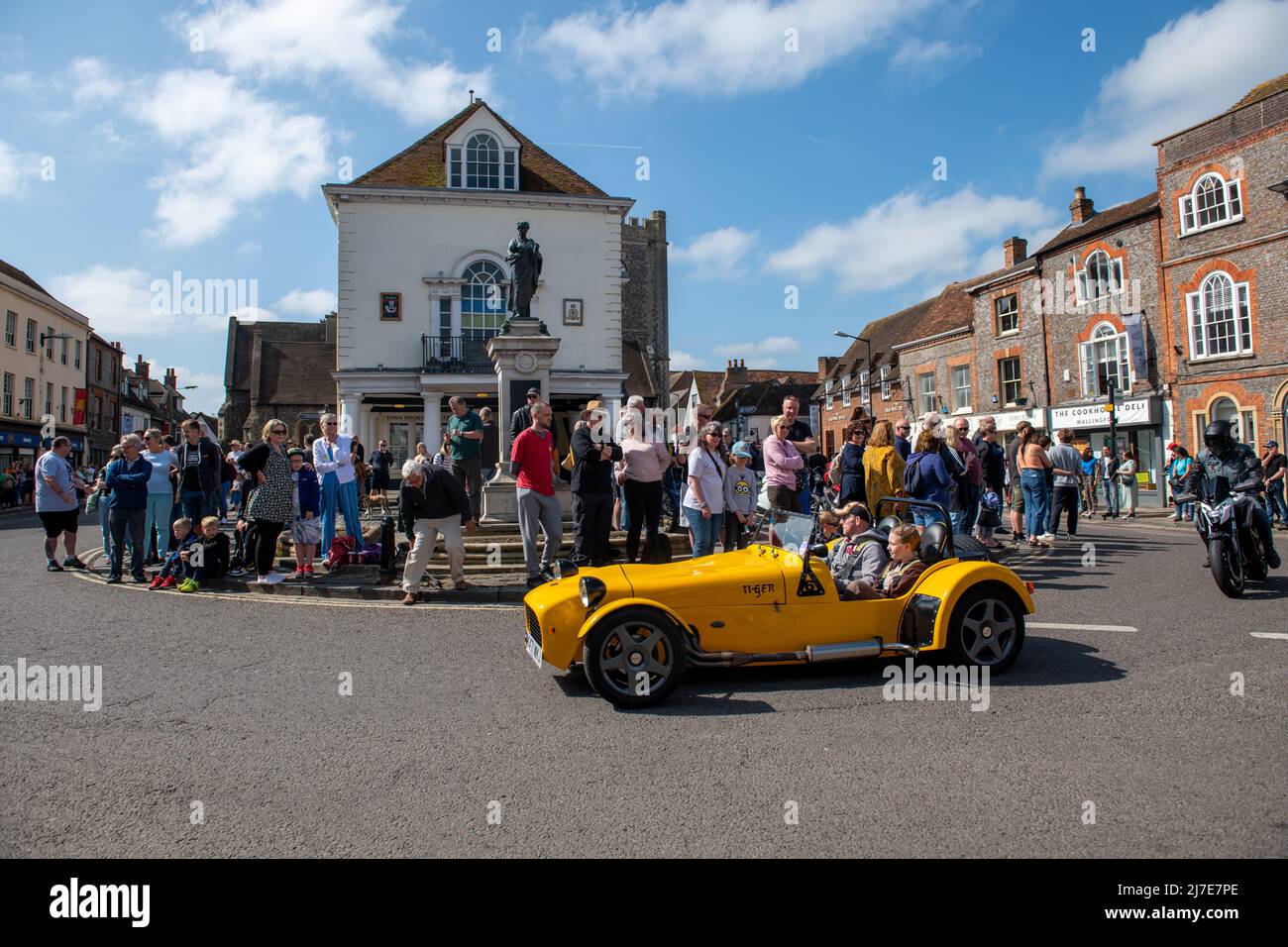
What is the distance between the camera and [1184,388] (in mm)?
25094

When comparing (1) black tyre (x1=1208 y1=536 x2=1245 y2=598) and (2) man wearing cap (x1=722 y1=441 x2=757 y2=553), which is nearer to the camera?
(1) black tyre (x1=1208 y1=536 x2=1245 y2=598)

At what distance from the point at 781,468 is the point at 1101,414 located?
24.0 metres

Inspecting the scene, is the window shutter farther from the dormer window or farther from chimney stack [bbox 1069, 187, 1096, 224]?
the dormer window

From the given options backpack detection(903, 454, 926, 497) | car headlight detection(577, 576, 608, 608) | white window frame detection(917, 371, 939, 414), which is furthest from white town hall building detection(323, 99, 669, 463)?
car headlight detection(577, 576, 608, 608)

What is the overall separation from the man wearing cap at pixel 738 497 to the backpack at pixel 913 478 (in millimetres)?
1598

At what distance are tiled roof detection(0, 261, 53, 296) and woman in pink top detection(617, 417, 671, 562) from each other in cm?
4376

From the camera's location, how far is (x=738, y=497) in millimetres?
9164

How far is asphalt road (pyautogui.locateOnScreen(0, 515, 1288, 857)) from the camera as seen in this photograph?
313 centimetres

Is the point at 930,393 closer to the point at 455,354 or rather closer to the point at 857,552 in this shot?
the point at 455,354

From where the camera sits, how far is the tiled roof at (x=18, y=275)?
1624 inches

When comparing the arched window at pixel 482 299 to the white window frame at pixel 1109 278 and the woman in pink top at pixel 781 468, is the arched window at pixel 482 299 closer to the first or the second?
the woman in pink top at pixel 781 468

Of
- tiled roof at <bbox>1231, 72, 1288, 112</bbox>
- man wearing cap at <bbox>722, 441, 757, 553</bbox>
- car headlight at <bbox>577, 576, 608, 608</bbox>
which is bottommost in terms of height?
car headlight at <bbox>577, 576, 608, 608</bbox>

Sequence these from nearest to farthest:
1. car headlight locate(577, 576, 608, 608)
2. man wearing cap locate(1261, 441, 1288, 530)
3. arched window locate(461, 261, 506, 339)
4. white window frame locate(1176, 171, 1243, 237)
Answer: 1. car headlight locate(577, 576, 608, 608)
2. man wearing cap locate(1261, 441, 1288, 530)
3. white window frame locate(1176, 171, 1243, 237)
4. arched window locate(461, 261, 506, 339)

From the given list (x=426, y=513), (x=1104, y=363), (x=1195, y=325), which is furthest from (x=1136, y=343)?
(x=426, y=513)
